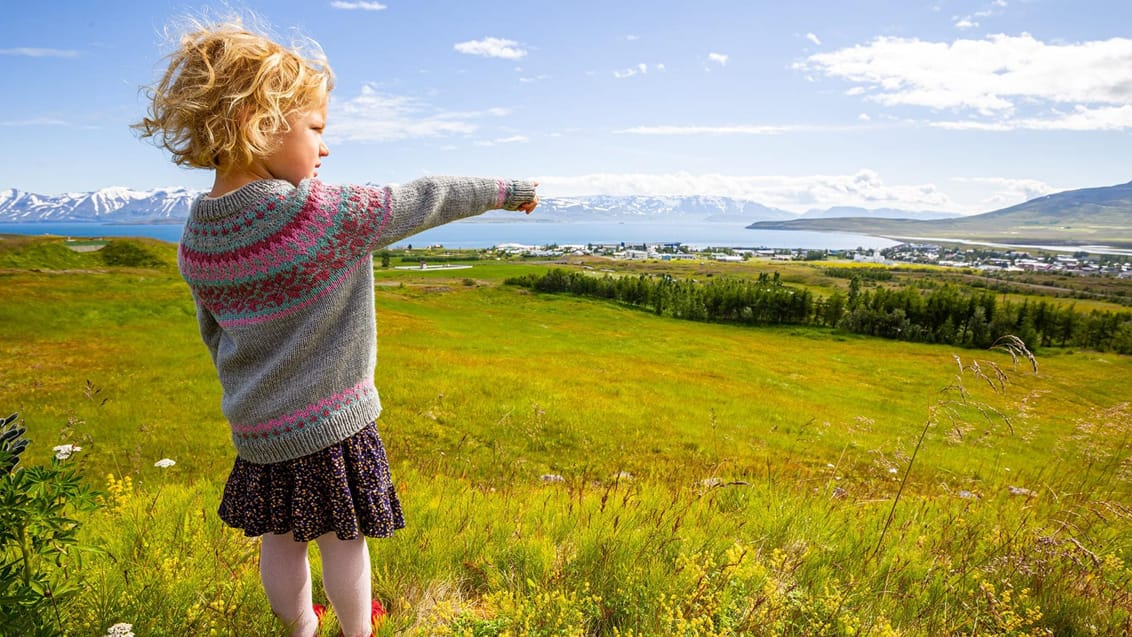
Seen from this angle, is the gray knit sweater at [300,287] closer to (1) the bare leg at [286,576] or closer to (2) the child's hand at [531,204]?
(2) the child's hand at [531,204]

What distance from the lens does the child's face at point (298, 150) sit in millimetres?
1826

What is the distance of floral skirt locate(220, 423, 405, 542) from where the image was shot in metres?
1.92

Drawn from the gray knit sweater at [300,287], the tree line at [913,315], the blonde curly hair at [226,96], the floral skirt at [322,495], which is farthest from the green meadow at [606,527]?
the tree line at [913,315]

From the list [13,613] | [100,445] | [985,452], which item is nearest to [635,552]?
[13,613]

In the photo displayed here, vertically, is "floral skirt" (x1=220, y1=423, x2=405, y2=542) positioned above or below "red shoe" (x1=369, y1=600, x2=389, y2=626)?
above

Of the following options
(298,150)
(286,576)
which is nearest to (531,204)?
(298,150)

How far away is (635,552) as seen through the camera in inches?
100

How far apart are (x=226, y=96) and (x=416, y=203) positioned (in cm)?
64

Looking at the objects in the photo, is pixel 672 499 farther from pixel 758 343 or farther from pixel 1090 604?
pixel 758 343

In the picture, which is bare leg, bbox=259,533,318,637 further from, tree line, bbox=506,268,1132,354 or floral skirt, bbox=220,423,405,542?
tree line, bbox=506,268,1132,354

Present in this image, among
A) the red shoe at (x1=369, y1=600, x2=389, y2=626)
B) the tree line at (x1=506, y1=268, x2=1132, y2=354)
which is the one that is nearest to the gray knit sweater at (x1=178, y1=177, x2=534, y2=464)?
the red shoe at (x1=369, y1=600, x2=389, y2=626)

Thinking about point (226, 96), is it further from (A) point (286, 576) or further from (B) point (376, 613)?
(B) point (376, 613)

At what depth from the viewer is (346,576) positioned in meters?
2.01

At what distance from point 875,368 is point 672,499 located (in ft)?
166
